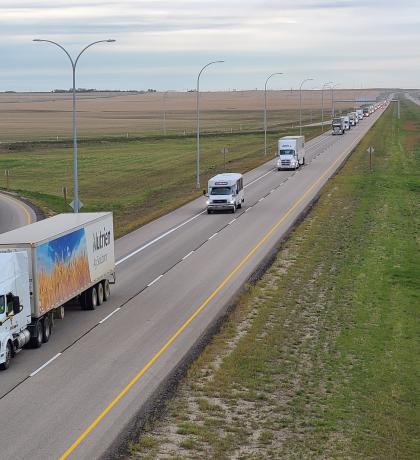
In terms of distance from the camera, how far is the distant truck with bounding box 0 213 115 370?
74.2 feet

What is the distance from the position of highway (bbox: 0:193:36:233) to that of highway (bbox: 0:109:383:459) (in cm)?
755

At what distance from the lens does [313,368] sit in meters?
22.6

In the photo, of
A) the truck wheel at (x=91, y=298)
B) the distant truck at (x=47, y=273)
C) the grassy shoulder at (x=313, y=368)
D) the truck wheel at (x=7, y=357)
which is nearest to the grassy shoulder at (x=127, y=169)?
the grassy shoulder at (x=313, y=368)

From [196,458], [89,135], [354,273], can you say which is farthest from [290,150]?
[89,135]

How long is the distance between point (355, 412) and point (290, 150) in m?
60.0

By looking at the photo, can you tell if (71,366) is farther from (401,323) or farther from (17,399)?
(401,323)

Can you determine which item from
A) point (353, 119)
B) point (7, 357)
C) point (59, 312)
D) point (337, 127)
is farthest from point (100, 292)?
point (353, 119)

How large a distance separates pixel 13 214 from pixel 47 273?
3109 cm

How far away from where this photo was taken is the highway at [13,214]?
163ft

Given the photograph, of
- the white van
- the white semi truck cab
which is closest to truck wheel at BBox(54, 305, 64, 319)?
the white semi truck cab

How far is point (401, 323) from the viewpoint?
90.7 feet

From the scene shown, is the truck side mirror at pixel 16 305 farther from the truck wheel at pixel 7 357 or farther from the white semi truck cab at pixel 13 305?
the truck wheel at pixel 7 357

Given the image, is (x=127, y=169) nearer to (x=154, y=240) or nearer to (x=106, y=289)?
(x=154, y=240)

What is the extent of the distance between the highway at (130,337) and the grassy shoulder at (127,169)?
22.3 feet
